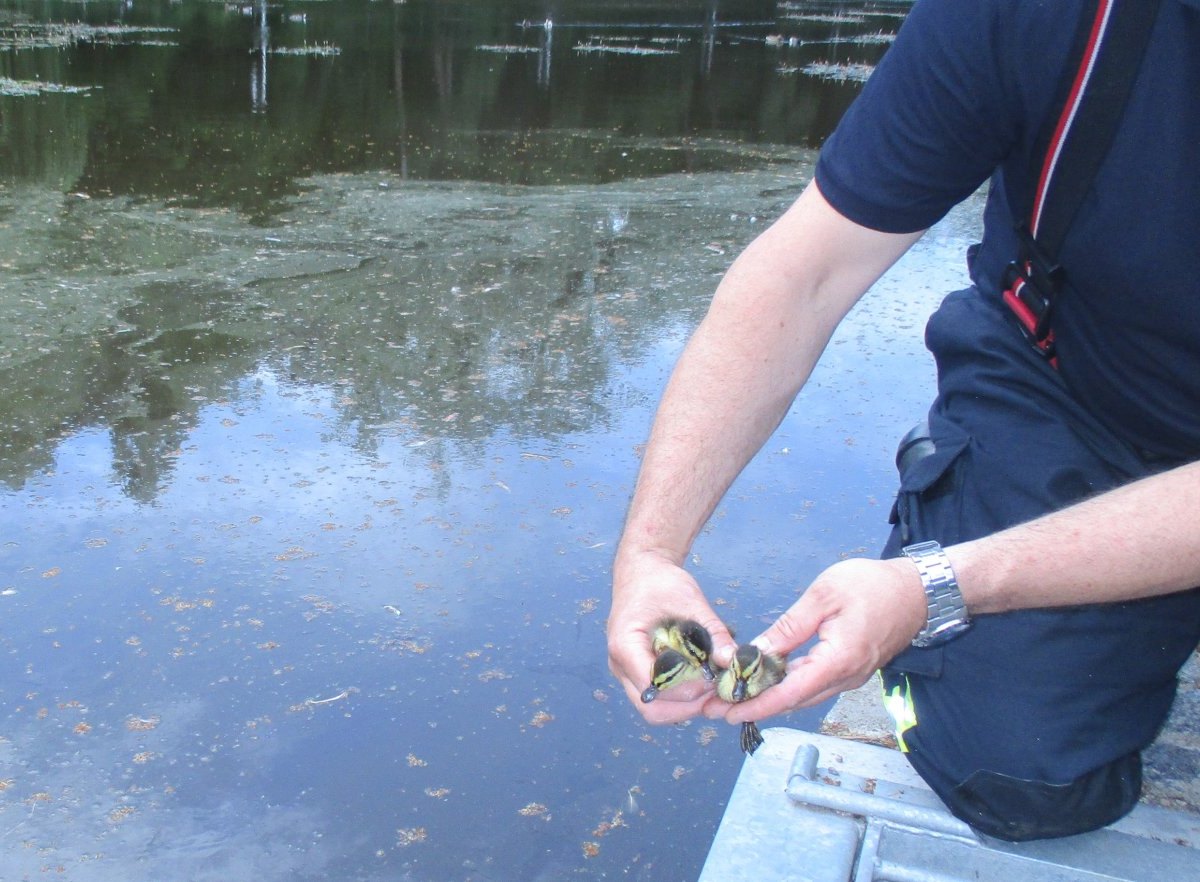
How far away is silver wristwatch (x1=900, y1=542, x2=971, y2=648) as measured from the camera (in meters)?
1.87

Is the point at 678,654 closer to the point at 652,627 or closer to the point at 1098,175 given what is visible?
the point at 652,627

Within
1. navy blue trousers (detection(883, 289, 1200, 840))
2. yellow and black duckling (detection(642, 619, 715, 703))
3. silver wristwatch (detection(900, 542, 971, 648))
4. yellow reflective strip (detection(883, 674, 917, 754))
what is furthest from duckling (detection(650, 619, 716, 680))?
yellow reflective strip (detection(883, 674, 917, 754))

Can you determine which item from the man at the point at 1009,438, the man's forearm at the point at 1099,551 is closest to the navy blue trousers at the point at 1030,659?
the man at the point at 1009,438

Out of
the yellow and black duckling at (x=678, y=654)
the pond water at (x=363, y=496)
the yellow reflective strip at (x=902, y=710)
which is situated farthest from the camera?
the pond water at (x=363, y=496)

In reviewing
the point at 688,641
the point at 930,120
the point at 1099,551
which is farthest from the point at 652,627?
the point at 930,120

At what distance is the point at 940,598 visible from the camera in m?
1.88

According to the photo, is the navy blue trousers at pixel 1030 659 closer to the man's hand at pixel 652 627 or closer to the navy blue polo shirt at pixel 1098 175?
the navy blue polo shirt at pixel 1098 175

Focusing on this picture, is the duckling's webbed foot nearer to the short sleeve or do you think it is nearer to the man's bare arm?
the man's bare arm

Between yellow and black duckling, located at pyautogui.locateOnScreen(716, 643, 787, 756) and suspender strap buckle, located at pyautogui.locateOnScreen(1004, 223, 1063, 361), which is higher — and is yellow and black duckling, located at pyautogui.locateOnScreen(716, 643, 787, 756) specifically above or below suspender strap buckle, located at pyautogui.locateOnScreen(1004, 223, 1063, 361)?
below

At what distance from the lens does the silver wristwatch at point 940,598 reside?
1.87 metres

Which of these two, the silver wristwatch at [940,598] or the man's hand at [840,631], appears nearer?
the man's hand at [840,631]

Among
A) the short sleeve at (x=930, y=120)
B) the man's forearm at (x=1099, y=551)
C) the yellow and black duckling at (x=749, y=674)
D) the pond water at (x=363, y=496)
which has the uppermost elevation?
the short sleeve at (x=930, y=120)

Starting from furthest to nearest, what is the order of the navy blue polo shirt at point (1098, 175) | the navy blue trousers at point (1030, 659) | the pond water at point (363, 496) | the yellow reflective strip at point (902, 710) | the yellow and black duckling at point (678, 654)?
1. the pond water at point (363, 496)
2. the yellow reflective strip at point (902, 710)
3. the navy blue trousers at point (1030, 659)
4. the navy blue polo shirt at point (1098, 175)
5. the yellow and black duckling at point (678, 654)

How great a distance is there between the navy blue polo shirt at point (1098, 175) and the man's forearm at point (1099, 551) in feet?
1.10
